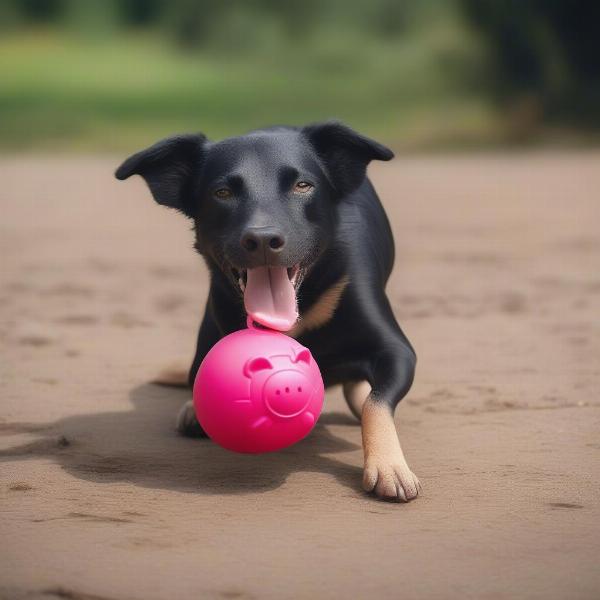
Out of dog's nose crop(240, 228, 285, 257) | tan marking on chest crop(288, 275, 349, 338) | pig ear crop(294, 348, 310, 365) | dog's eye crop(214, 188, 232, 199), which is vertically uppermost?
dog's eye crop(214, 188, 232, 199)

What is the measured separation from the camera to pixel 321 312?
4426mm

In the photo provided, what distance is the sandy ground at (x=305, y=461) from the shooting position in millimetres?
3176

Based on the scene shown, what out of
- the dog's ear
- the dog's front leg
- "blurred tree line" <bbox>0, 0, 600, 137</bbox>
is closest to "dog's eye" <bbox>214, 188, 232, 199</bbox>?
the dog's ear

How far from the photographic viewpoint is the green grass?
2378 centimetres

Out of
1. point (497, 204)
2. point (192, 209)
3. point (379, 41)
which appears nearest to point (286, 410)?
point (192, 209)

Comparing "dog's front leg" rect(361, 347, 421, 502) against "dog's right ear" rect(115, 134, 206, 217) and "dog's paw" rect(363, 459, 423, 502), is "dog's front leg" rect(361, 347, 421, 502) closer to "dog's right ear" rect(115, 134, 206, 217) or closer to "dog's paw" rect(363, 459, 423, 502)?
"dog's paw" rect(363, 459, 423, 502)

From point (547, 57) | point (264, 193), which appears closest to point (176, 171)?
point (264, 193)

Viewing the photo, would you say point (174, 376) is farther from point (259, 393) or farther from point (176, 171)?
point (259, 393)

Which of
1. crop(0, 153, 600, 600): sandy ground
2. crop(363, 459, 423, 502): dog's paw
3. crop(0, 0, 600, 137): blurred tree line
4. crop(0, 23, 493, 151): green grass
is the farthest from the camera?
crop(0, 0, 600, 137): blurred tree line

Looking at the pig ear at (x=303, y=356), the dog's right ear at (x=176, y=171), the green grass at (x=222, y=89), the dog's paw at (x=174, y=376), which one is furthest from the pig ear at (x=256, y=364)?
the green grass at (x=222, y=89)

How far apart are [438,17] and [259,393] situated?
2501cm

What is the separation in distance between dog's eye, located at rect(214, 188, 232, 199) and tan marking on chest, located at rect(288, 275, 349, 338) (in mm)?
519

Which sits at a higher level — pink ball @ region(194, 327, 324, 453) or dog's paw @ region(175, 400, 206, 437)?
pink ball @ region(194, 327, 324, 453)

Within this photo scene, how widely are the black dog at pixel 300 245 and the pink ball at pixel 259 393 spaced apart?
0.13 m
